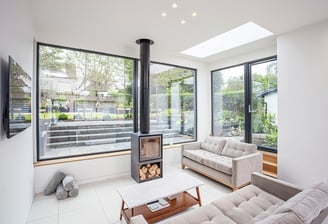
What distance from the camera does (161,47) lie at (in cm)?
399

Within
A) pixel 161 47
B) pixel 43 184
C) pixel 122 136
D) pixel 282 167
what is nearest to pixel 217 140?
pixel 282 167

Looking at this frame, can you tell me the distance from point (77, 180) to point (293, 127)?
4.15m

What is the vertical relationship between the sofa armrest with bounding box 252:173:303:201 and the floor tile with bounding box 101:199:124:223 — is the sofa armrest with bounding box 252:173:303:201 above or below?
above

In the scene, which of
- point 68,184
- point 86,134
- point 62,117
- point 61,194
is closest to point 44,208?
point 61,194

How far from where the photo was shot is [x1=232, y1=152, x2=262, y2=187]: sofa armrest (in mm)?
2857

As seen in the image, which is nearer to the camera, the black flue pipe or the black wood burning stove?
the black wood burning stove

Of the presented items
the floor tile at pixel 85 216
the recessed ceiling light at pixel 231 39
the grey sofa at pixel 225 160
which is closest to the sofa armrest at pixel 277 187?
the grey sofa at pixel 225 160

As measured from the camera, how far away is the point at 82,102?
11.8ft

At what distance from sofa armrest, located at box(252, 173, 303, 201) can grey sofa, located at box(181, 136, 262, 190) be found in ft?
2.10

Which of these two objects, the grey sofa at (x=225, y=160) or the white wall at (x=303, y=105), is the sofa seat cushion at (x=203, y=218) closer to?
the grey sofa at (x=225, y=160)

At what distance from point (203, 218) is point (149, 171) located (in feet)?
6.68

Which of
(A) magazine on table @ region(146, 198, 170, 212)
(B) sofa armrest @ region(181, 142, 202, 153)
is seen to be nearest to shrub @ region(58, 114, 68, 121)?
(A) magazine on table @ region(146, 198, 170, 212)

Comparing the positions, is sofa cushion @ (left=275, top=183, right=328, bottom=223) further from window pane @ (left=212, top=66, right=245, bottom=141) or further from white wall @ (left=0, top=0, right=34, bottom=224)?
window pane @ (left=212, top=66, right=245, bottom=141)

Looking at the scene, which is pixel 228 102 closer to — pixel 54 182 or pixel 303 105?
pixel 303 105
